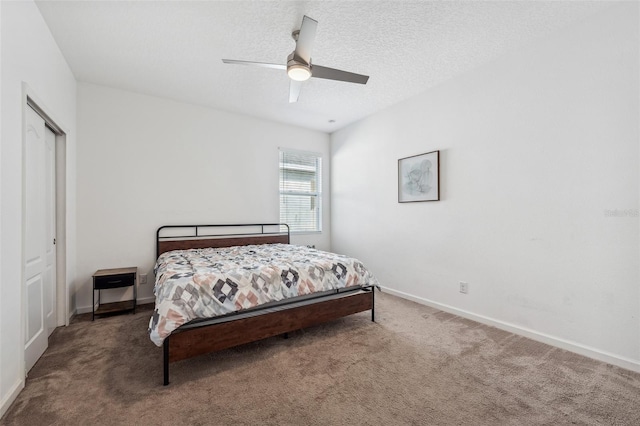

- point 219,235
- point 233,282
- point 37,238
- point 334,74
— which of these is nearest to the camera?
point 233,282

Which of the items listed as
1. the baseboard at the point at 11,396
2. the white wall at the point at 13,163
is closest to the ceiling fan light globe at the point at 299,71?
the white wall at the point at 13,163

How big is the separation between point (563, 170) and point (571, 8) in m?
1.30

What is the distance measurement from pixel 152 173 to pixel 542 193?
462cm

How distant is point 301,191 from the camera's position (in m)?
5.25

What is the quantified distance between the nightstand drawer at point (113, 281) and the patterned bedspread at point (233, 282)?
0.58 m

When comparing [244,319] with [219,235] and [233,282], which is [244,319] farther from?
[219,235]

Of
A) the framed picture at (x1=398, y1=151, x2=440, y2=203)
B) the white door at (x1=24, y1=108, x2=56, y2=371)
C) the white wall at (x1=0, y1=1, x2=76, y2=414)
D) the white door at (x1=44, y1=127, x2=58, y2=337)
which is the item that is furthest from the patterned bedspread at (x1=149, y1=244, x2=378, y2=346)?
the framed picture at (x1=398, y1=151, x2=440, y2=203)

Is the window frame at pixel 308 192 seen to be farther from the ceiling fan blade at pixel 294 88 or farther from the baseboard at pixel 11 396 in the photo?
the baseboard at pixel 11 396

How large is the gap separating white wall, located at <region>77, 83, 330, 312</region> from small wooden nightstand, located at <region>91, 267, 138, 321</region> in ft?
0.70

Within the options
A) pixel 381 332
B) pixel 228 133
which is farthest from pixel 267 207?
pixel 381 332

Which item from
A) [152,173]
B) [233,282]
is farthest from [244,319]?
[152,173]

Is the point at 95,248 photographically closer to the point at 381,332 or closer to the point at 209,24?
the point at 209,24

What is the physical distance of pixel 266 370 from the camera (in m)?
2.14

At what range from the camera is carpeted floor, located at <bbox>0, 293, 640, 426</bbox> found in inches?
65.3
